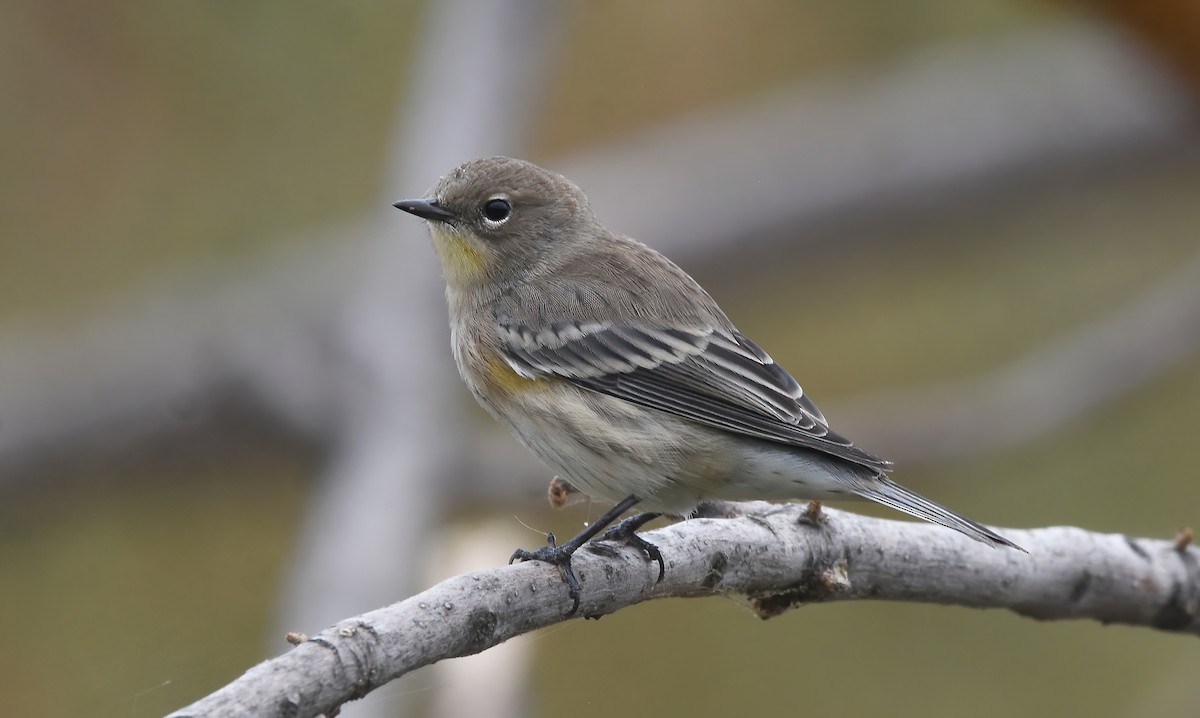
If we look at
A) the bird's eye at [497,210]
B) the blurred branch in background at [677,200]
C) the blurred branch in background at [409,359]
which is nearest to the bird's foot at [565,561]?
the bird's eye at [497,210]

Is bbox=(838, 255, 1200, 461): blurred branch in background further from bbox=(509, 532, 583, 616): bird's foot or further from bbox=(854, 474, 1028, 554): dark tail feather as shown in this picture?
bbox=(509, 532, 583, 616): bird's foot

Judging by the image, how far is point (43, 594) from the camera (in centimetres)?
741

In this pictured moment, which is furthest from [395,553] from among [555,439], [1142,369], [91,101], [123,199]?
[91,101]

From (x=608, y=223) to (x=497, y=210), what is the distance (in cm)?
437

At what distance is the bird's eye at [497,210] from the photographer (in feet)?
14.2

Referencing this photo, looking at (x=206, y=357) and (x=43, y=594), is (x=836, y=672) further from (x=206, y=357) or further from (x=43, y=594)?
(x=43, y=594)

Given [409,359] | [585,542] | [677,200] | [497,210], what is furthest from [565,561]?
[677,200]

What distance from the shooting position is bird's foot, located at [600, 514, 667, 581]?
9.96ft

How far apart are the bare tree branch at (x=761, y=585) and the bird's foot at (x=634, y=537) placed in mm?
25

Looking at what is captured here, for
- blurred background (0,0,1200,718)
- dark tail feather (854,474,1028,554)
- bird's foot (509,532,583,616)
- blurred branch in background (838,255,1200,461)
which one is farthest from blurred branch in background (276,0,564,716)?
blurred branch in background (838,255,1200,461)

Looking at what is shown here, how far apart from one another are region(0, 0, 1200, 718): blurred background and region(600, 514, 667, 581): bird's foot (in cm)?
179

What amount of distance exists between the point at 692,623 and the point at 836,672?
0.92 m

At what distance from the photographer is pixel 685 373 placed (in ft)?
12.5

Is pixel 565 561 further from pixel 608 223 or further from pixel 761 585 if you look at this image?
pixel 608 223
